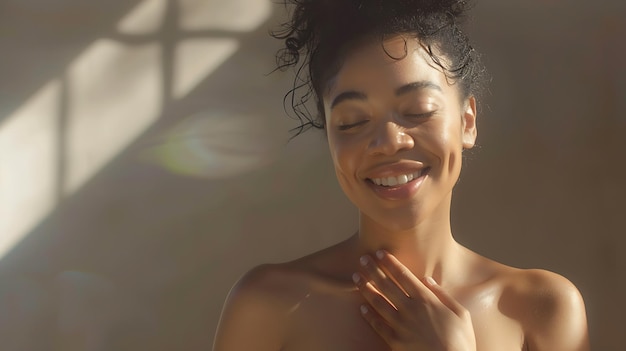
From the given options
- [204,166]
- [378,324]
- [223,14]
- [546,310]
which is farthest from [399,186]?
[223,14]

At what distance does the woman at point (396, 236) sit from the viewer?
1191 mm

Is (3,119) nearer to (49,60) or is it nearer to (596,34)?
(49,60)

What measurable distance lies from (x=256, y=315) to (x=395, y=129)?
1.27 feet

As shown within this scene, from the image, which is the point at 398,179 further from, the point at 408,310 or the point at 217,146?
the point at 217,146

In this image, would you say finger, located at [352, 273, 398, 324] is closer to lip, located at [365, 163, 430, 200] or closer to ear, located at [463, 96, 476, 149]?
lip, located at [365, 163, 430, 200]

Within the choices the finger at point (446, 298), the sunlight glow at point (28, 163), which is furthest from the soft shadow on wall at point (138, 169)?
the finger at point (446, 298)

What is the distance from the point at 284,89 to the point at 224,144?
206mm

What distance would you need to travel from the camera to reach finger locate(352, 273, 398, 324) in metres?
1.20

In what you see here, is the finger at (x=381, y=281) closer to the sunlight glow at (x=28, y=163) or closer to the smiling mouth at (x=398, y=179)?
the smiling mouth at (x=398, y=179)

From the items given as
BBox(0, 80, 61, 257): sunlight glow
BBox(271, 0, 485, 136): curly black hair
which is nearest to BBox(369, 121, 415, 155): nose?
BBox(271, 0, 485, 136): curly black hair

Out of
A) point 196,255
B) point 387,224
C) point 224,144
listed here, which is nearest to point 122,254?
point 196,255

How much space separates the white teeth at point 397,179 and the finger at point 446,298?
18 cm

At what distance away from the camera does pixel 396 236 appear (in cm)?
129

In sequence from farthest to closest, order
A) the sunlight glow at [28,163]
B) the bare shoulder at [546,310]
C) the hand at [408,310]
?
the sunlight glow at [28,163], the bare shoulder at [546,310], the hand at [408,310]
